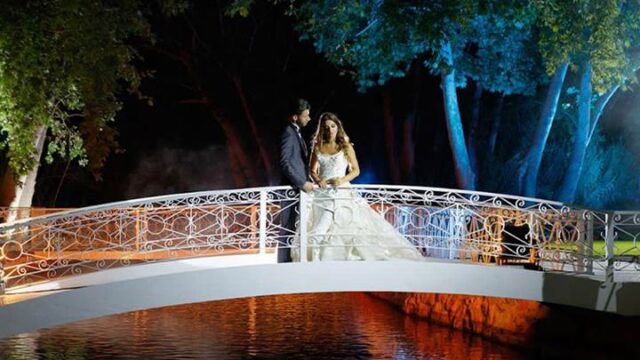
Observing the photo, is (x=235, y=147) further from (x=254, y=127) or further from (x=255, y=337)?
(x=255, y=337)

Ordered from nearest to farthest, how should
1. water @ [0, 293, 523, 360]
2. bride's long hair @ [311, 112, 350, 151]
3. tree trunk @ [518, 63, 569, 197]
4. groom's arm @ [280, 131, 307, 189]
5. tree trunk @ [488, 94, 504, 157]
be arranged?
groom's arm @ [280, 131, 307, 189] → bride's long hair @ [311, 112, 350, 151] → water @ [0, 293, 523, 360] → tree trunk @ [518, 63, 569, 197] → tree trunk @ [488, 94, 504, 157]

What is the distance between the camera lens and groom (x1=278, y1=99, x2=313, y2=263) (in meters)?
10.5

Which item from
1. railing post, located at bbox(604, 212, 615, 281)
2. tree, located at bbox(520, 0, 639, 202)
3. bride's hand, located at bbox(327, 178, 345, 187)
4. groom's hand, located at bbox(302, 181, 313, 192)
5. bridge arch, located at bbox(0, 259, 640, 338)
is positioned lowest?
bridge arch, located at bbox(0, 259, 640, 338)

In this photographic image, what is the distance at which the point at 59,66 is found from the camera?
15234 millimetres

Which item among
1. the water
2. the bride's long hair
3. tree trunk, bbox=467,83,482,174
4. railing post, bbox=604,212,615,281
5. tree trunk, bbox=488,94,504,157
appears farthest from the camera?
tree trunk, bbox=488,94,504,157

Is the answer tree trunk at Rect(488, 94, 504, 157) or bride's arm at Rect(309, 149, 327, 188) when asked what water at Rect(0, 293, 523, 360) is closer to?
tree trunk at Rect(488, 94, 504, 157)

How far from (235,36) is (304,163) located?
15311 millimetres

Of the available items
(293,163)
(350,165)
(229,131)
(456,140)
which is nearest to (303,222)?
(293,163)

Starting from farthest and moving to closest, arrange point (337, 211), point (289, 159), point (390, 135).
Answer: point (390, 135), point (337, 211), point (289, 159)

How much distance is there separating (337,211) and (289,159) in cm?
99

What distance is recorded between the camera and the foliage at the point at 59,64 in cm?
1370

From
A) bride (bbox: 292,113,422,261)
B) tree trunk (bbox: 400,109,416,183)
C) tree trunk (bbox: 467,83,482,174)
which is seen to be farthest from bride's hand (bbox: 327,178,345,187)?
tree trunk (bbox: 400,109,416,183)

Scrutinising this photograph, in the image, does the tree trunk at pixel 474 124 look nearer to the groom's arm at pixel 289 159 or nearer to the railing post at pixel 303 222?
the railing post at pixel 303 222

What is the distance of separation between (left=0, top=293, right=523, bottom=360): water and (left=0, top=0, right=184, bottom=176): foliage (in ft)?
10.3
